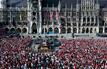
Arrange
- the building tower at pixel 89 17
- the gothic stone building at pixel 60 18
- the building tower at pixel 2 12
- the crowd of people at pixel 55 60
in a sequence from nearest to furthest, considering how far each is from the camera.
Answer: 1. the crowd of people at pixel 55 60
2. the gothic stone building at pixel 60 18
3. the building tower at pixel 89 17
4. the building tower at pixel 2 12

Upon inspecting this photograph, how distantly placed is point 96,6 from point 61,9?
456 inches

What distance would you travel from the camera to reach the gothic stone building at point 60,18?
145375 mm

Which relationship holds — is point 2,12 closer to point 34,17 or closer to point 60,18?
point 34,17

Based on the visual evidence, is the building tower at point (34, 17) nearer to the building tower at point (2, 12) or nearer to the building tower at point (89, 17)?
the building tower at point (2, 12)

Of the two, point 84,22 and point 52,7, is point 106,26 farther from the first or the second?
point 52,7

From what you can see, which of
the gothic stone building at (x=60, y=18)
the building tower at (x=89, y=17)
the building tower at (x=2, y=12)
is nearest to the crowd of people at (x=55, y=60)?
the gothic stone building at (x=60, y=18)

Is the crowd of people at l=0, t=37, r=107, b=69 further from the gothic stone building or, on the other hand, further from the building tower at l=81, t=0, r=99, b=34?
the building tower at l=81, t=0, r=99, b=34

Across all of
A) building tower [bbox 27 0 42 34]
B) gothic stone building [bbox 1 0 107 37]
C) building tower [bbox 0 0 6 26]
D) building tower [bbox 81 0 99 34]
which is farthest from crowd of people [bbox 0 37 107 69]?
building tower [bbox 0 0 6 26]

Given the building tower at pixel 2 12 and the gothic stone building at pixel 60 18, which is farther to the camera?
the building tower at pixel 2 12

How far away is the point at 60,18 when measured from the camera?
14812cm

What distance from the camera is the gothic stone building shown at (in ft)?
477

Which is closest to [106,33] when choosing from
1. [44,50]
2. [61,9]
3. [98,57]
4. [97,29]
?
[97,29]

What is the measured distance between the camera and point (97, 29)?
476ft

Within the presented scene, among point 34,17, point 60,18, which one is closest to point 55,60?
point 60,18
